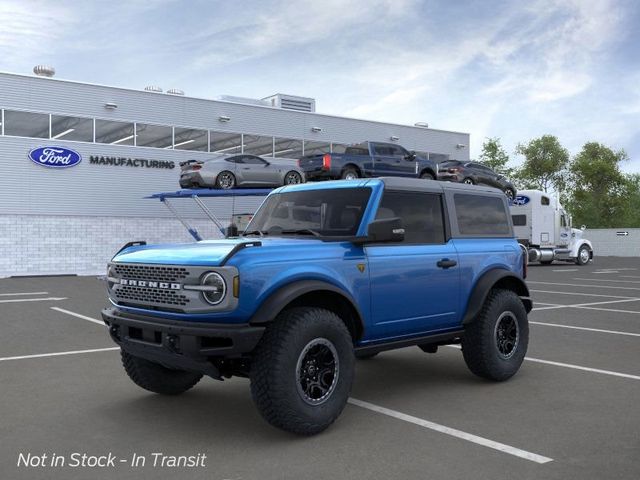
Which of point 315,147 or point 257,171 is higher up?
point 315,147

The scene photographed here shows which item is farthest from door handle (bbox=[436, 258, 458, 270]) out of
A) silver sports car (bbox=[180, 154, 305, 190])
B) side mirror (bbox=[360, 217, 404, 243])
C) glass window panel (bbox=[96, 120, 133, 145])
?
glass window panel (bbox=[96, 120, 133, 145])

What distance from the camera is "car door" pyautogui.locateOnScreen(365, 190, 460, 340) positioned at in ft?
17.9

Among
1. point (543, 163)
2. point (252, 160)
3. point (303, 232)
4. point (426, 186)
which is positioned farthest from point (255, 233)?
point (543, 163)

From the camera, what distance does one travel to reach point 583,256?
32.8 m

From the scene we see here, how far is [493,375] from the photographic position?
6.34 meters

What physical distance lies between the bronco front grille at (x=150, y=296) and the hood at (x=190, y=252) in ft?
0.71

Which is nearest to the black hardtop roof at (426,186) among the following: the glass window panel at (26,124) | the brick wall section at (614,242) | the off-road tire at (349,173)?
the off-road tire at (349,173)

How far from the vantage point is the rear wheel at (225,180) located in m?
22.3

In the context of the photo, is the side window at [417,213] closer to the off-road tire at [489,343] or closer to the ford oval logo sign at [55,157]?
the off-road tire at [489,343]

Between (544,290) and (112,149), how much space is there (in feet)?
63.6

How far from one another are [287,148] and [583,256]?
16.2 metres

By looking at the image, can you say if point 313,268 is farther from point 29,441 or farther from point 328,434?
point 29,441

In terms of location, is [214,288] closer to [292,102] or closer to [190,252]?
[190,252]

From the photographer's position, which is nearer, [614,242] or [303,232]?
[303,232]
